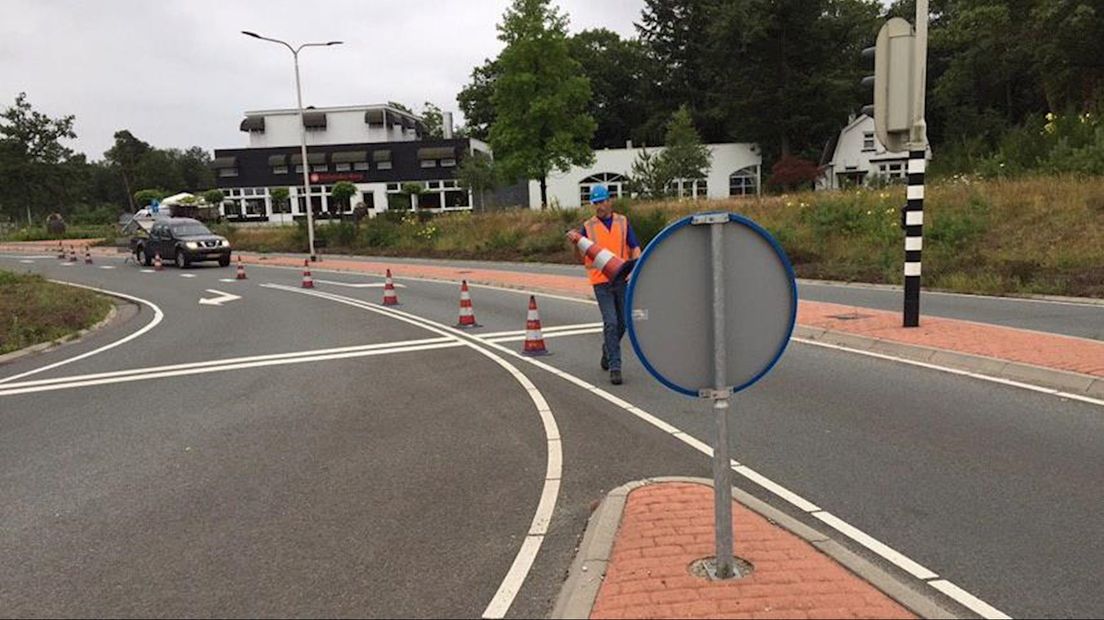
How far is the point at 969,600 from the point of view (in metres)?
3.61

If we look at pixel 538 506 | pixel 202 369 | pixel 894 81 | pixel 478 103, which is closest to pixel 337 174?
pixel 478 103

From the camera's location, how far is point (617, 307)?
8523 millimetres

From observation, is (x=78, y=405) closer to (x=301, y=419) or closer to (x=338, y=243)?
(x=301, y=419)

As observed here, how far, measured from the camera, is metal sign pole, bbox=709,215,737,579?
3430 mm

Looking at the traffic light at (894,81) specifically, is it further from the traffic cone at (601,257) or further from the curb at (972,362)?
the traffic cone at (601,257)

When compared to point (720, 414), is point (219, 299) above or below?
below

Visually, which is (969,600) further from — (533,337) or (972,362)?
(533,337)

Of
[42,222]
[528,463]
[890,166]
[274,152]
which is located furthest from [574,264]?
[42,222]

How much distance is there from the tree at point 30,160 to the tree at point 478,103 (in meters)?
39.8

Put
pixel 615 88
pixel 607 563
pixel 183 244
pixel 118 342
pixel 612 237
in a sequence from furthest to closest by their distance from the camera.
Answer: pixel 615 88
pixel 183 244
pixel 118 342
pixel 612 237
pixel 607 563

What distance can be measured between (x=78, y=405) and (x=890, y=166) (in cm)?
5594

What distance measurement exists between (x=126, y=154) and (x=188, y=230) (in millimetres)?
106595

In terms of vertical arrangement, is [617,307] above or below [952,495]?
above

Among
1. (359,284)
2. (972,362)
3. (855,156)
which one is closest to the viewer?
(972,362)
